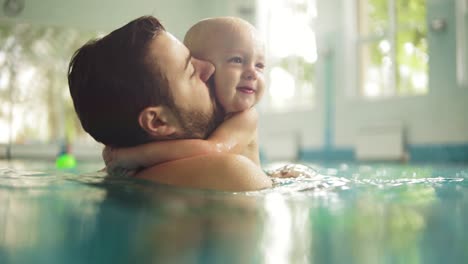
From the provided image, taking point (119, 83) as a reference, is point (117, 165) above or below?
below

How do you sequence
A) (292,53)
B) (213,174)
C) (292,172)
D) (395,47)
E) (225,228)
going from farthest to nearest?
(292,53) → (395,47) → (292,172) → (213,174) → (225,228)

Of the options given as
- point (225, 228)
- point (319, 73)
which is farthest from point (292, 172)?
point (319, 73)

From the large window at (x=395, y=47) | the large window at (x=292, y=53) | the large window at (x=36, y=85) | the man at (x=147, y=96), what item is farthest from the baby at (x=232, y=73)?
the large window at (x=36, y=85)

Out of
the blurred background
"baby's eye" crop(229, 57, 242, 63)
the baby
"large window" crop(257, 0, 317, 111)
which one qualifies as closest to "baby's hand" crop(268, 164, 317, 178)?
the baby

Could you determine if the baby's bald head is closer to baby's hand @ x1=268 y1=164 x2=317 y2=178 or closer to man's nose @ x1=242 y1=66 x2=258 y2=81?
man's nose @ x1=242 y1=66 x2=258 y2=81

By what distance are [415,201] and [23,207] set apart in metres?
0.76

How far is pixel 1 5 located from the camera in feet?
28.3

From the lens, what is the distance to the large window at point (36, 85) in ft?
29.4

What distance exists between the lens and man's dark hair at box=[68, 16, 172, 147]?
1317 millimetres

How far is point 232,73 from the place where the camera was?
5.10 ft

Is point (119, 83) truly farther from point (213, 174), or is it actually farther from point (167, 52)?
point (213, 174)

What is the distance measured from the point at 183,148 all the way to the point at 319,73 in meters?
6.17

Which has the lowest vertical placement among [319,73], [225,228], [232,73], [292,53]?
[225,228]

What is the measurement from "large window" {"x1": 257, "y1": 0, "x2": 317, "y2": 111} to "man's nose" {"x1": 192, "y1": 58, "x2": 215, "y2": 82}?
612 centimetres
